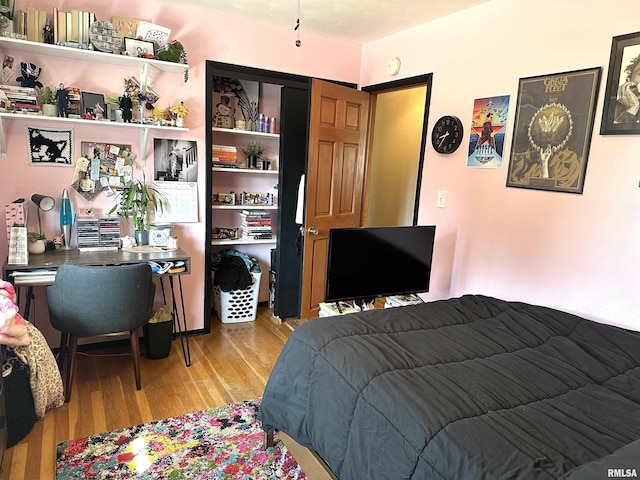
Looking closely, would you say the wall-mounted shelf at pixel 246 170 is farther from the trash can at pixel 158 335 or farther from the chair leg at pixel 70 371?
the chair leg at pixel 70 371

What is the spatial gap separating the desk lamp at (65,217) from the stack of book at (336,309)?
69.0 inches

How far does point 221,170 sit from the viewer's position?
3537 millimetres

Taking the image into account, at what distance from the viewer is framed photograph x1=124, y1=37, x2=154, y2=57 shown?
2717 mm

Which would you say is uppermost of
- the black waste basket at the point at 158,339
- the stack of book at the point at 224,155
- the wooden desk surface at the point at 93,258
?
the stack of book at the point at 224,155

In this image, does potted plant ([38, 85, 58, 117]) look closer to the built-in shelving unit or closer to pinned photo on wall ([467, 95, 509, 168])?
the built-in shelving unit

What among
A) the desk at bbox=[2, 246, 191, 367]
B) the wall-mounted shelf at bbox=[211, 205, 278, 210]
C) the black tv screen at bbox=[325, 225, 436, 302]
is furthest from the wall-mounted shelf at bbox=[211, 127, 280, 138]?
the black tv screen at bbox=[325, 225, 436, 302]

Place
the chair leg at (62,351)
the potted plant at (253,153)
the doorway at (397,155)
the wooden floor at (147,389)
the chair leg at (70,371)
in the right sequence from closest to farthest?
the wooden floor at (147,389), the chair leg at (70,371), the chair leg at (62,351), the potted plant at (253,153), the doorway at (397,155)

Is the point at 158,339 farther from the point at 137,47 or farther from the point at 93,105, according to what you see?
the point at 137,47

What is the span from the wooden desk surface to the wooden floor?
705 millimetres

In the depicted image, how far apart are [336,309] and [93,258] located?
5.03 feet

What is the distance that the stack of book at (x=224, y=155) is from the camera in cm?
358

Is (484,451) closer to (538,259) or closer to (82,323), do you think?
(538,259)

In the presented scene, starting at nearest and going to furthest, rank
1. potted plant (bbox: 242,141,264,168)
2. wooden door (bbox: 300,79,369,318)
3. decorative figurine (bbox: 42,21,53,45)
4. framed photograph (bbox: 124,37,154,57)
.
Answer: decorative figurine (bbox: 42,21,53,45) → framed photograph (bbox: 124,37,154,57) → wooden door (bbox: 300,79,369,318) → potted plant (bbox: 242,141,264,168)

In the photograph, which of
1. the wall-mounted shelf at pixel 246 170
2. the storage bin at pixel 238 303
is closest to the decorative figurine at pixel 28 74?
the wall-mounted shelf at pixel 246 170
